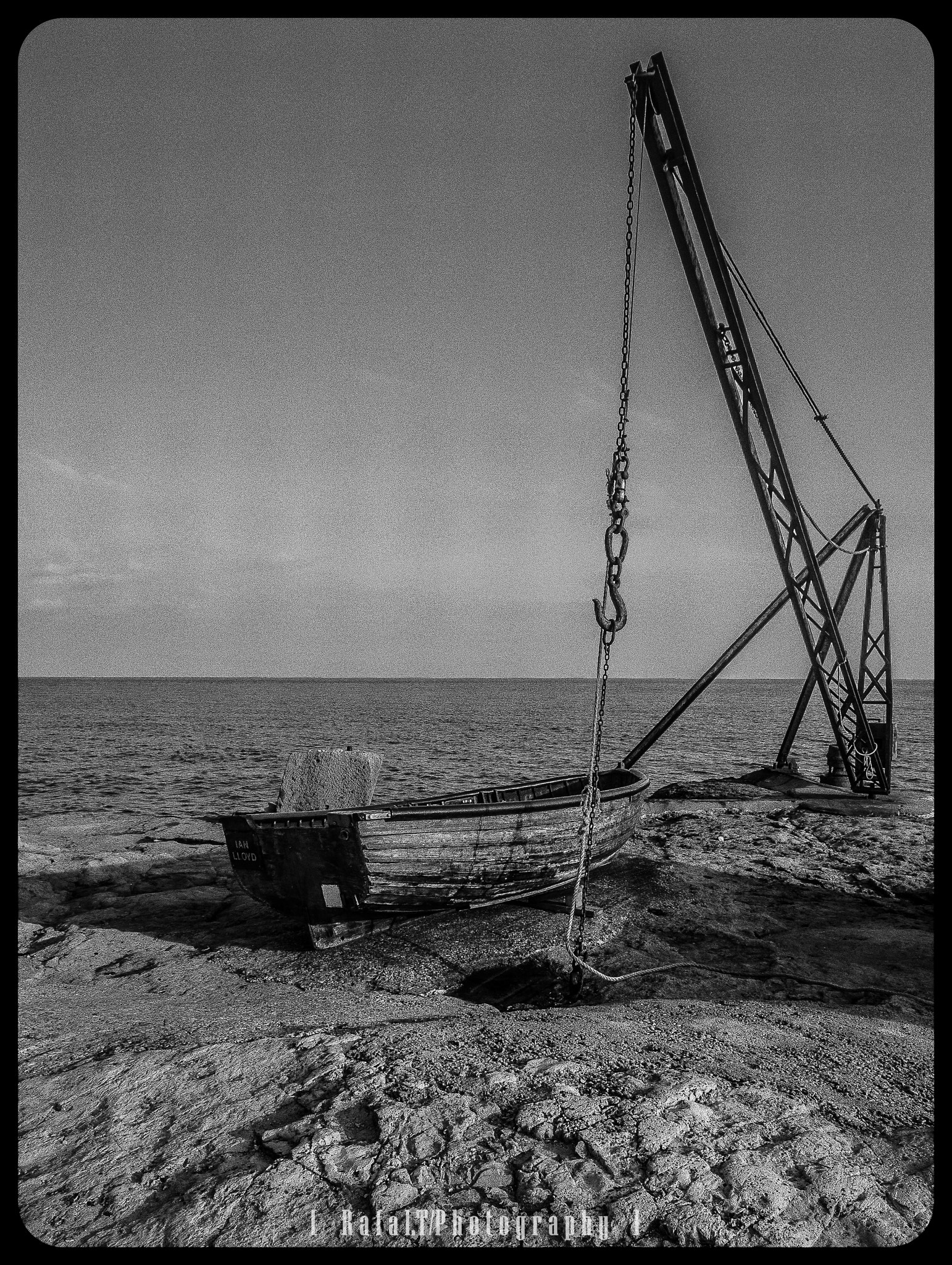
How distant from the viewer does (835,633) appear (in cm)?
1456

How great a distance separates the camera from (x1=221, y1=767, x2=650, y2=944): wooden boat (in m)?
8.16

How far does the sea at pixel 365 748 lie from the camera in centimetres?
2108

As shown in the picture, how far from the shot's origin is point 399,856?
27.3 feet

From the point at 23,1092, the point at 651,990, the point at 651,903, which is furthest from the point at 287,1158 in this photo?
the point at 651,903

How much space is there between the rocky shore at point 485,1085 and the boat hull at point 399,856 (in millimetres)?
489

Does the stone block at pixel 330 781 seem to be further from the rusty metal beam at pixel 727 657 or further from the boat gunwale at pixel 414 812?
the rusty metal beam at pixel 727 657

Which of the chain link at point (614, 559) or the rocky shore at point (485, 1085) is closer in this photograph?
the rocky shore at point (485, 1085)

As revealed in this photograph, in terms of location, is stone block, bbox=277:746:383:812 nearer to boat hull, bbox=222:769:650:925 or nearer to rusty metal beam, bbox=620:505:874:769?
boat hull, bbox=222:769:650:925

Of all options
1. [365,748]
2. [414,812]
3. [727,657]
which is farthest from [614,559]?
[365,748]

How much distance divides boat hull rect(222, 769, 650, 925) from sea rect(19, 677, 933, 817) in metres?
9.32

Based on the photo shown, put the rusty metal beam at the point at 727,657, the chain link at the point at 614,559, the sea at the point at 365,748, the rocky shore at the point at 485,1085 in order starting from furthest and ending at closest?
the sea at the point at 365,748
the rusty metal beam at the point at 727,657
the chain link at the point at 614,559
the rocky shore at the point at 485,1085

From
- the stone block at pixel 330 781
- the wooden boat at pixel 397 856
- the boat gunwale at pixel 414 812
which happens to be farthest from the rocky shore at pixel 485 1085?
the stone block at pixel 330 781

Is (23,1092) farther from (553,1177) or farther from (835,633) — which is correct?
(835,633)

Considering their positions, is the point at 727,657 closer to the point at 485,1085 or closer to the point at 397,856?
the point at 397,856
